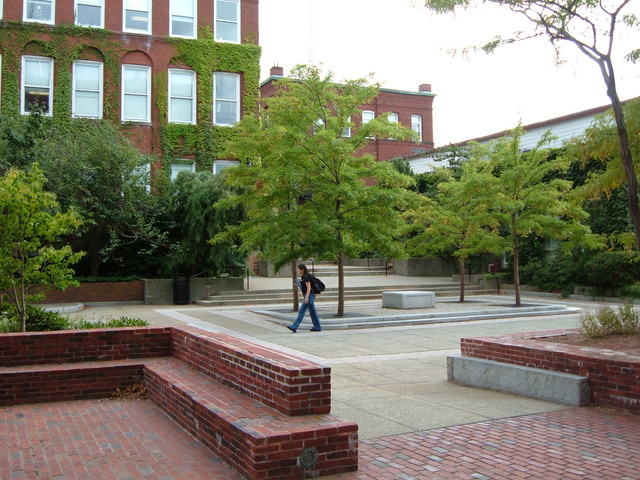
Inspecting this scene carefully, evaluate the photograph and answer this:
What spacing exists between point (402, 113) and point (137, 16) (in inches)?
1008

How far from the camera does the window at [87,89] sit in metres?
27.5

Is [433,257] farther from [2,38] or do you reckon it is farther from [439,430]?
[439,430]

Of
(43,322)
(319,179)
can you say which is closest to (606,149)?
(319,179)

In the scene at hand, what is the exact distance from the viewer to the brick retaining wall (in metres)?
6.42

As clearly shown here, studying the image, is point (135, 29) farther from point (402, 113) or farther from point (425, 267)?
point (402, 113)

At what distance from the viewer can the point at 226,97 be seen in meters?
29.6

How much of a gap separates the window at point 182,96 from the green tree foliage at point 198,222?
5136mm

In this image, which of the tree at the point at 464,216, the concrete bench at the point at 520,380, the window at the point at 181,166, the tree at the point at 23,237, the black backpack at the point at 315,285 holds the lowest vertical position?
the concrete bench at the point at 520,380

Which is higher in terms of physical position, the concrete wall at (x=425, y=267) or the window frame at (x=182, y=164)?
the window frame at (x=182, y=164)

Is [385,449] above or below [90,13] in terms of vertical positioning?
below

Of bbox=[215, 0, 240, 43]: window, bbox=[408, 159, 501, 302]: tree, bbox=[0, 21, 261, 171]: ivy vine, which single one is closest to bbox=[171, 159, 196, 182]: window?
bbox=[0, 21, 261, 171]: ivy vine

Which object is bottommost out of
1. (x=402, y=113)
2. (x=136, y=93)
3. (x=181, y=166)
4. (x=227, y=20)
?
(x=181, y=166)

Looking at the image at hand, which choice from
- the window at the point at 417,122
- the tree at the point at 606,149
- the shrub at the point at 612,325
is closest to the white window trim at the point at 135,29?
the tree at the point at 606,149

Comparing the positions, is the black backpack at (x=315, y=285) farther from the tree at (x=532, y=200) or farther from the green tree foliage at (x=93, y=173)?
the green tree foliage at (x=93, y=173)
